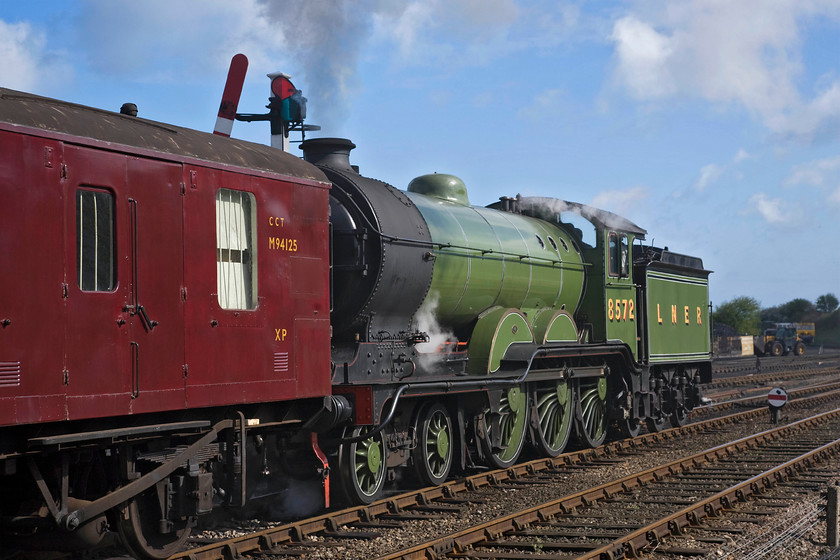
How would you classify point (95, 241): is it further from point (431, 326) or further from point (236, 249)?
point (431, 326)

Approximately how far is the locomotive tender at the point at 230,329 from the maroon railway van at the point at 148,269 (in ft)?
0.05

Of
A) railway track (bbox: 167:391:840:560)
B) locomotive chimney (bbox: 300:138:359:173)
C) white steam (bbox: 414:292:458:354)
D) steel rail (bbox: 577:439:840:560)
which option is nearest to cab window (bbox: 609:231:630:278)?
railway track (bbox: 167:391:840:560)

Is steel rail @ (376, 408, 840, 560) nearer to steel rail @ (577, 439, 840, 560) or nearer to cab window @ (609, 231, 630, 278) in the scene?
steel rail @ (577, 439, 840, 560)

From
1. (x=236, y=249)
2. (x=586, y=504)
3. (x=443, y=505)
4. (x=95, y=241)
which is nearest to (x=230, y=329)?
(x=236, y=249)

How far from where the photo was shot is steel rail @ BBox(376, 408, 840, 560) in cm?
822

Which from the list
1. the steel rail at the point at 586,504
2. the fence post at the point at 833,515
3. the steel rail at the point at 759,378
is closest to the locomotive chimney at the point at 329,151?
the steel rail at the point at 586,504

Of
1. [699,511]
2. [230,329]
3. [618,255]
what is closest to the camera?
[230,329]

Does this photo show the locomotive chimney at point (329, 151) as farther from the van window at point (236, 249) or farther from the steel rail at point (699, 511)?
the steel rail at point (699, 511)

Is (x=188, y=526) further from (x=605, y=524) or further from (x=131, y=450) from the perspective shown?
(x=605, y=524)

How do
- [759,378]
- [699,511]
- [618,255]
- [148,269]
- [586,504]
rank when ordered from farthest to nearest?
[759,378] → [618,255] → [586,504] → [699,511] → [148,269]

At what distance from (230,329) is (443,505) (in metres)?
3.92

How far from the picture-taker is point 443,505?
34.8 ft

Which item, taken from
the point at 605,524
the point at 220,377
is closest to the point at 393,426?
the point at 605,524

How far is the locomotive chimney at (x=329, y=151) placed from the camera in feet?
36.7
